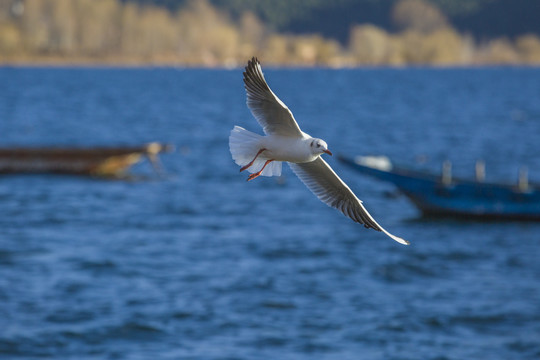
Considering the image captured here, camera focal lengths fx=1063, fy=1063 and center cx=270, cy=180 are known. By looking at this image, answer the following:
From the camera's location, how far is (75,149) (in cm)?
4691

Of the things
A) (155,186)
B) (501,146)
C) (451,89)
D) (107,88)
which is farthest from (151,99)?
(155,186)

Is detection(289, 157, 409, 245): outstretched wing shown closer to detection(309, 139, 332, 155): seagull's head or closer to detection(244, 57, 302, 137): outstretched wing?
detection(244, 57, 302, 137): outstretched wing

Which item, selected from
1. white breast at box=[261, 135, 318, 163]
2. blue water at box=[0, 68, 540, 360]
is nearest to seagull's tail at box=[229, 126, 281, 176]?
white breast at box=[261, 135, 318, 163]

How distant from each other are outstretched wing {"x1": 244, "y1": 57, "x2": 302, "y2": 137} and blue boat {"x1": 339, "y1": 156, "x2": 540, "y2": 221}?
2420 cm

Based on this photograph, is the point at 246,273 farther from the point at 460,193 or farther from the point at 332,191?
the point at 332,191

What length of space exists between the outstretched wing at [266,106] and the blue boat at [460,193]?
79.4ft

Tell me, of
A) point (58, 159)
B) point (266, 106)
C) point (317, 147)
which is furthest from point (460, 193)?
point (317, 147)

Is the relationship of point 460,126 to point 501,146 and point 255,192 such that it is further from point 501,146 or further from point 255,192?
point 255,192

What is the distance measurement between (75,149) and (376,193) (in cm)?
1407

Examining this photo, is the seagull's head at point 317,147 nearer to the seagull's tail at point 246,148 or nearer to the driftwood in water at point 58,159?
the seagull's tail at point 246,148

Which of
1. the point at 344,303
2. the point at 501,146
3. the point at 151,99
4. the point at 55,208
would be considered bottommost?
the point at 344,303

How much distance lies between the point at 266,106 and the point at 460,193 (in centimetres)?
2649

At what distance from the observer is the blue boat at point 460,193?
36.8m

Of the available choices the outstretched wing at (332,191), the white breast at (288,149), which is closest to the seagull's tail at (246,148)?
the white breast at (288,149)
